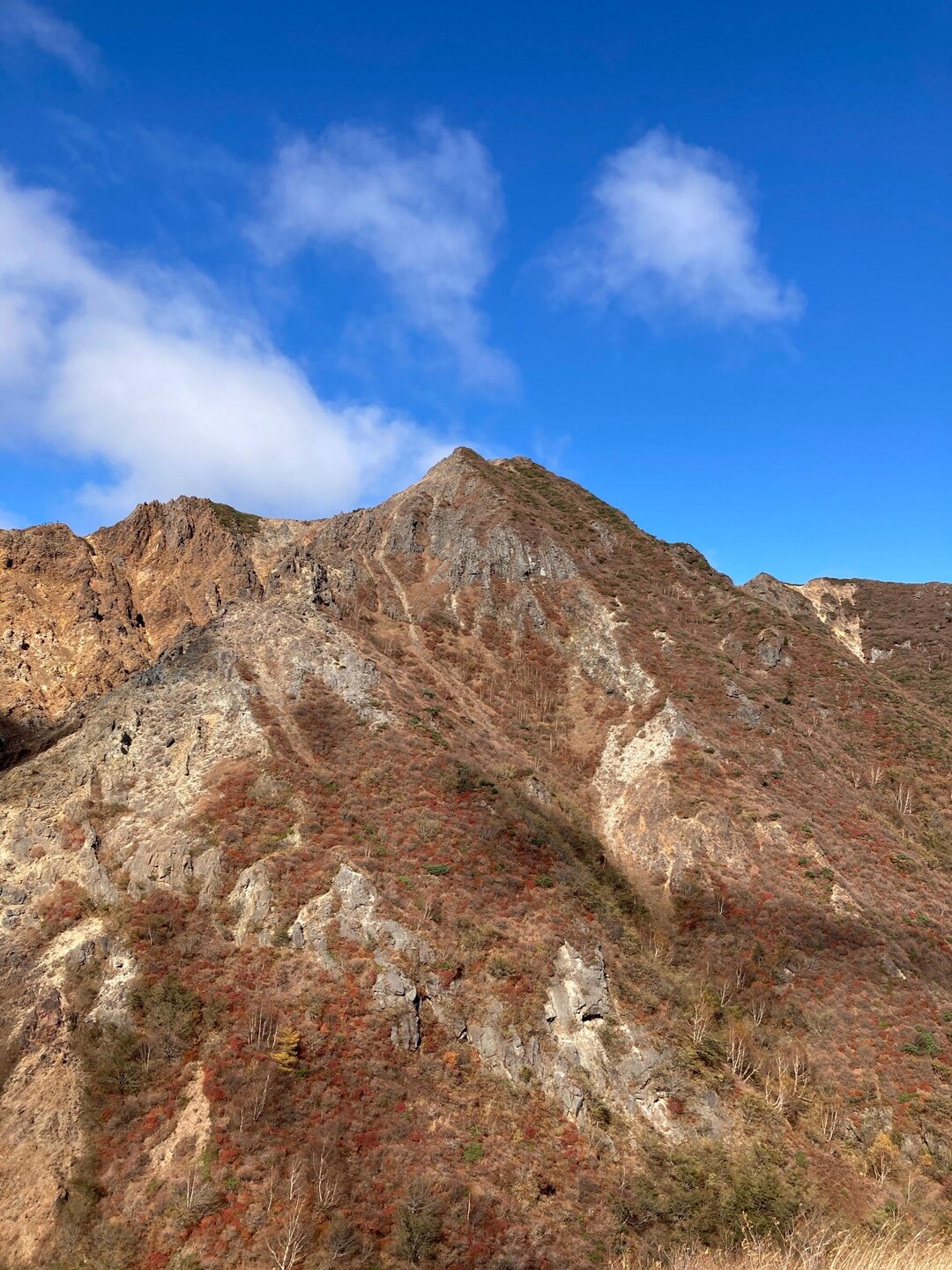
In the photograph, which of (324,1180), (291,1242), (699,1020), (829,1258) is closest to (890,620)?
(699,1020)

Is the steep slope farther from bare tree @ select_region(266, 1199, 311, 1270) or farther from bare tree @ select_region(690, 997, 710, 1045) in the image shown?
bare tree @ select_region(266, 1199, 311, 1270)

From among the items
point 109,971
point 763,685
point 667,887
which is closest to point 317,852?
point 109,971

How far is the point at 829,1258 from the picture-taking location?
54.9ft

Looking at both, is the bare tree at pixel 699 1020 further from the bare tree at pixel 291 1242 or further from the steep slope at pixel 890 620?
the steep slope at pixel 890 620

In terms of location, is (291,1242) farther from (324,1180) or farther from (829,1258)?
(829,1258)

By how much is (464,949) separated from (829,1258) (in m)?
18.4

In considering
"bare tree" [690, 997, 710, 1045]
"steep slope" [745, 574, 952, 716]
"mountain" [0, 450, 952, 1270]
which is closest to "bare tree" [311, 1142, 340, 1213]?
"mountain" [0, 450, 952, 1270]

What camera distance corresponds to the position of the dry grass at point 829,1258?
11375 millimetres

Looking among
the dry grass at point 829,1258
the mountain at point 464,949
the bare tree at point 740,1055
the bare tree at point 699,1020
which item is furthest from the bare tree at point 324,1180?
the bare tree at point 740,1055

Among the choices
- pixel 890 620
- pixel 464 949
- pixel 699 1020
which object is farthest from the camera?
pixel 890 620

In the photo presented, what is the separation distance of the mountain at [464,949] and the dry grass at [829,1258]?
134 centimetres

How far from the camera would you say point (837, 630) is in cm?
11806

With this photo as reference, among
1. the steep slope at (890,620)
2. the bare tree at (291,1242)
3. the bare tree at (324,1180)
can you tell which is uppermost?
the steep slope at (890,620)

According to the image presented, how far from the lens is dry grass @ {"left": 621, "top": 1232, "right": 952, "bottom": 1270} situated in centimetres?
1138
